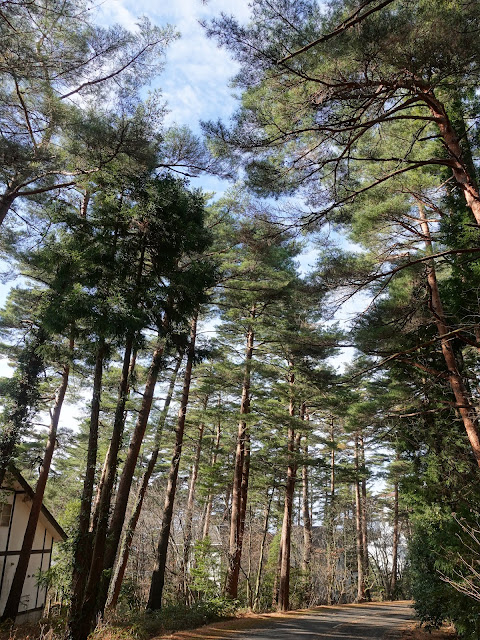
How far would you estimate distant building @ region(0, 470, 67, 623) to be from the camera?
1321 cm

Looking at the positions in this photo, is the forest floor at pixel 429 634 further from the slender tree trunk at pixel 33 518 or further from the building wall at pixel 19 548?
the building wall at pixel 19 548

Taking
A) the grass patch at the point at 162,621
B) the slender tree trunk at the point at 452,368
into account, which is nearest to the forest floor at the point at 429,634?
the grass patch at the point at 162,621

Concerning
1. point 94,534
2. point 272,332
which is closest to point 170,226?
point 94,534

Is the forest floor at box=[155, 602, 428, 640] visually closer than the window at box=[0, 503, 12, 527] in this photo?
Yes

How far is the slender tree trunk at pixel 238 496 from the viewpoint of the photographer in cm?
1127

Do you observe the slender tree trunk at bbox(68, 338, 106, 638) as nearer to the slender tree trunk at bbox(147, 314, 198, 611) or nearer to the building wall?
the slender tree trunk at bbox(147, 314, 198, 611)

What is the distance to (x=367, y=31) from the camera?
496cm

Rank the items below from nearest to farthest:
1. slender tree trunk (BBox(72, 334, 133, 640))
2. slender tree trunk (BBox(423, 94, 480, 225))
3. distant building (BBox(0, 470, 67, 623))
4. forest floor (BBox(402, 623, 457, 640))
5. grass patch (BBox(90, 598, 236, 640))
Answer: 1. slender tree trunk (BBox(423, 94, 480, 225))
2. slender tree trunk (BBox(72, 334, 133, 640))
3. grass patch (BBox(90, 598, 236, 640))
4. forest floor (BBox(402, 623, 457, 640))
5. distant building (BBox(0, 470, 67, 623))

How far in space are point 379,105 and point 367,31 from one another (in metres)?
0.95

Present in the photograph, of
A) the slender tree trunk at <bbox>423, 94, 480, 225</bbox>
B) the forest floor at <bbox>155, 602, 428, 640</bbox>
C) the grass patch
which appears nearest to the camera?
the slender tree trunk at <bbox>423, 94, 480, 225</bbox>

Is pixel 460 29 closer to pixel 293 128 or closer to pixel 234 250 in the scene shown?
pixel 293 128

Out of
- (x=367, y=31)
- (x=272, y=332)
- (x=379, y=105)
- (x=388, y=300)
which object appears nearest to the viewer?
(x=367, y=31)

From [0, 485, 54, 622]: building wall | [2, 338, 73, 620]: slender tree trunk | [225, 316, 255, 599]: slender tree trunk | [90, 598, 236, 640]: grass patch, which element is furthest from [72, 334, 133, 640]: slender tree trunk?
[0, 485, 54, 622]: building wall

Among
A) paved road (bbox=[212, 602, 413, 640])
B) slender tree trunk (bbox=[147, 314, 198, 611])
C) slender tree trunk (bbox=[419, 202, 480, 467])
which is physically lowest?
paved road (bbox=[212, 602, 413, 640])
